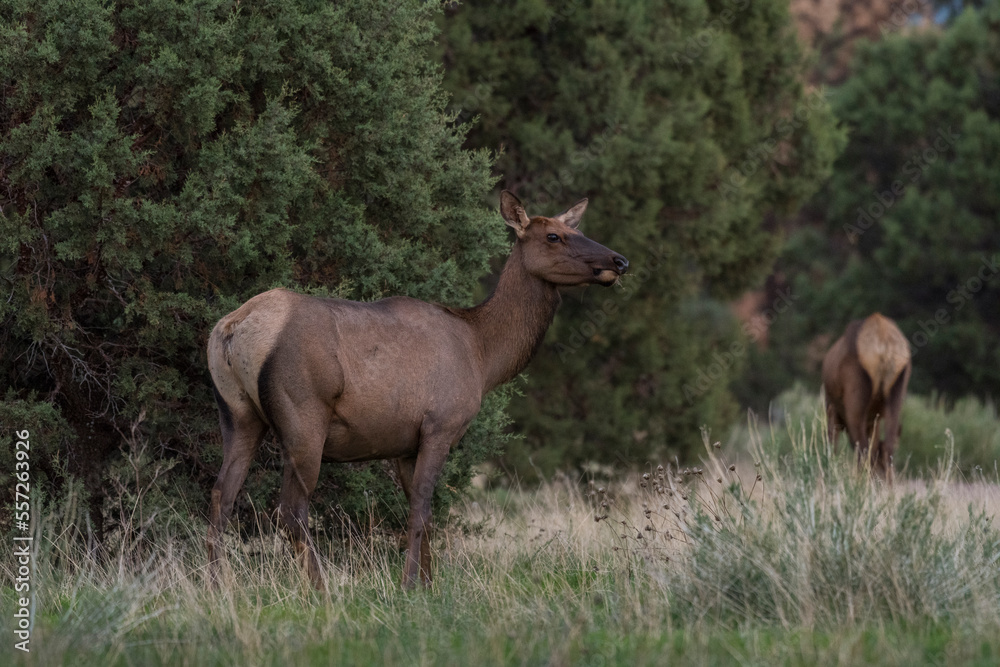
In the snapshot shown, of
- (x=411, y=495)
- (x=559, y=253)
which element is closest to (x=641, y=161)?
(x=559, y=253)

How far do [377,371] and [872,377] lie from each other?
756cm

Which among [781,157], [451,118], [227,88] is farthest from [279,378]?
[781,157]

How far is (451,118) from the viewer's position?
10.1m

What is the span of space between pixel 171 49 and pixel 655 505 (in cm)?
502

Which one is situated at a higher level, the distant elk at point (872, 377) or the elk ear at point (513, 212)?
the elk ear at point (513, 212)

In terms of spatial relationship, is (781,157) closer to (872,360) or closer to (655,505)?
(872,360)

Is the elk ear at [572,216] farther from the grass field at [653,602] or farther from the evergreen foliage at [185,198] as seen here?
the grass field at [653,602]

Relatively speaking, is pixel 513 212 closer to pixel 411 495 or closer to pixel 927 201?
pixel 411 495

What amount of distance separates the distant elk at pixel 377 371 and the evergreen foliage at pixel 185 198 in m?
1.12

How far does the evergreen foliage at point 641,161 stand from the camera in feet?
51.2

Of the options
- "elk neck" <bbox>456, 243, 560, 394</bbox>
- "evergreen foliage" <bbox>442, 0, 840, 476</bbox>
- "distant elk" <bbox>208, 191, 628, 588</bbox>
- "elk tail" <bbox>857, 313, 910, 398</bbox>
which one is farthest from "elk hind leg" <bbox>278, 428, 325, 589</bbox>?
"evergreen foliage" <bbox>442, 0, 840, 476</bbox>

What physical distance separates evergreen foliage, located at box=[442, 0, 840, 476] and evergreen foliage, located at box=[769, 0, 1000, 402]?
27.0 ft

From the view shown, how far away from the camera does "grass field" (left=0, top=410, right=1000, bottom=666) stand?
17.5ft

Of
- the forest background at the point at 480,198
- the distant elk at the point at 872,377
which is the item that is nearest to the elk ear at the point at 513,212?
the forest background at the point at 480,198
